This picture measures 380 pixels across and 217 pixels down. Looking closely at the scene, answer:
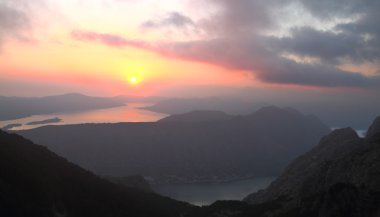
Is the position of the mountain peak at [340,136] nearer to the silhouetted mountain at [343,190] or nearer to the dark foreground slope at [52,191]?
the silhouetted mountain at [343,190]

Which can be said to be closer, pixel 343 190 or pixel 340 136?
pixel 343 190

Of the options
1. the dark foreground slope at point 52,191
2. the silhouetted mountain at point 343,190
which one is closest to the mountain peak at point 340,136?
the silhouetted mountain at point 343,190

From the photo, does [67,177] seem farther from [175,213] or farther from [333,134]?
[333,134]

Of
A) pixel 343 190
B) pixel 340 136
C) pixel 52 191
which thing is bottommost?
pixel 52 191

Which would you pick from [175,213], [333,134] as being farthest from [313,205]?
[333,134]

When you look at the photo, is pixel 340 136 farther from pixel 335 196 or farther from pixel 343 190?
pixel 335 196

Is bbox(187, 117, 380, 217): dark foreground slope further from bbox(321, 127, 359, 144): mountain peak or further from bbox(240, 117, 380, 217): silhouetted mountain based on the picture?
bbox(321, 127, 359, 144): mountain peak

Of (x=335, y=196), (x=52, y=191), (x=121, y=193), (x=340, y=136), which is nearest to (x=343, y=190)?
(x=335, y=196)

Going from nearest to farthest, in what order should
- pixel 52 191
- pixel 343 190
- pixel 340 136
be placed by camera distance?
pixel 343 190 → pixel 52 191 → pixel 340 136
